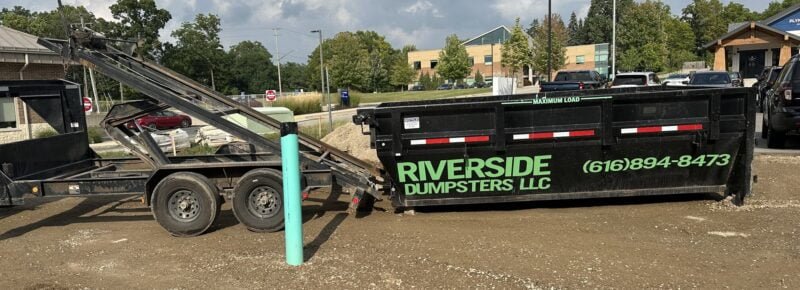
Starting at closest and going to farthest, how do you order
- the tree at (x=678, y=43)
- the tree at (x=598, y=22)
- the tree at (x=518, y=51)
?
the tree at (x=518, y=51) → the tree at (x=678, y=43) → the tree at (x=598, y=22)

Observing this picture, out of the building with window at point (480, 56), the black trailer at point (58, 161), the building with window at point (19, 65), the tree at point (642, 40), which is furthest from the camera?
the building with window at point (480, 56)

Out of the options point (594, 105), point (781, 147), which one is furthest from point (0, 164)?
point (781, 147)

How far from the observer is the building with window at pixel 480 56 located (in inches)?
4031

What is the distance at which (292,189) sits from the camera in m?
4.80

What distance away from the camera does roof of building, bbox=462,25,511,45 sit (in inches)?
4515

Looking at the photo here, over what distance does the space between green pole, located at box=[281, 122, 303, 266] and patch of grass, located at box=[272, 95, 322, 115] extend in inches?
1551

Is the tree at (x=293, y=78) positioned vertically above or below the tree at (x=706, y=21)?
below

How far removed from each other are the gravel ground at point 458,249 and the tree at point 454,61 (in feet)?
244

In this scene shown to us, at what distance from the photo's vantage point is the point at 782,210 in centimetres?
627

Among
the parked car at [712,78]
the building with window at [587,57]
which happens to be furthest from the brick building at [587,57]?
the parked car at [712,78]

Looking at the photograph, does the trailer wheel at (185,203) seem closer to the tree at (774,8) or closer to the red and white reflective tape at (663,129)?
A: the red and white reflective tape at (663,129)

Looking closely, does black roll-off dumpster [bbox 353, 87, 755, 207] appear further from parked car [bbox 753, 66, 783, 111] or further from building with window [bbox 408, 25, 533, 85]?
building with window [bbox 408, 25, 533, 85]

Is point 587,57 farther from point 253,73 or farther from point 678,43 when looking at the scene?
point 253,73

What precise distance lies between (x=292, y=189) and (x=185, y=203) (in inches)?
75.4
